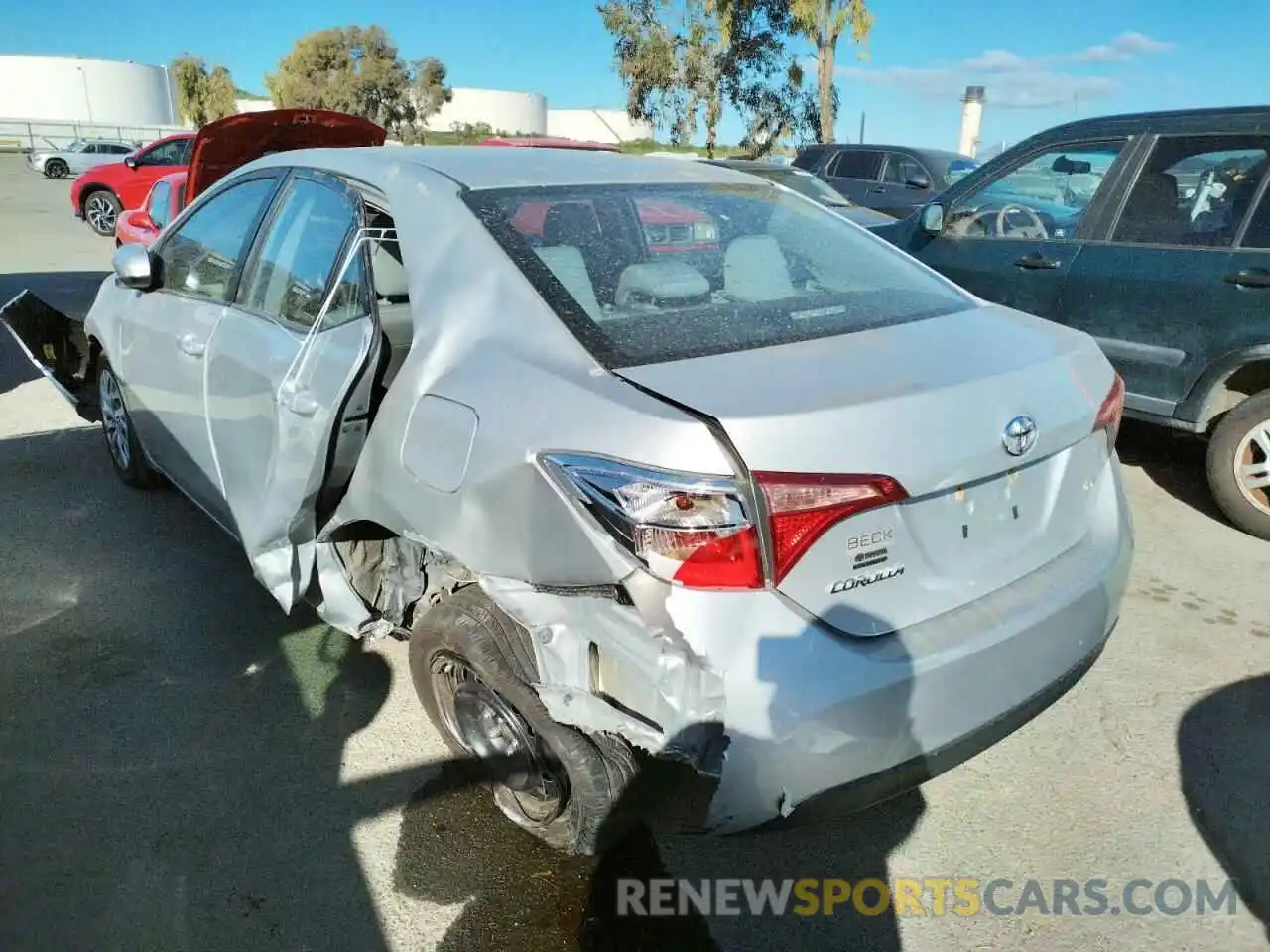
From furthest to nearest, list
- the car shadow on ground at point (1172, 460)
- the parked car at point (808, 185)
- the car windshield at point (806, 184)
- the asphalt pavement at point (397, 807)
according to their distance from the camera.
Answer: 1. the car windshield at point (806, 184)
2. the parked car at point (808, 185)
3. the car shadow on ground at point (1172, 460)
4. the asphalt pavement at point (397, 807)

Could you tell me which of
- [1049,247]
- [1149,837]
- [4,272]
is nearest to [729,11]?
[4,272]

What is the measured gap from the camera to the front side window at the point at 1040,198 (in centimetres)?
493

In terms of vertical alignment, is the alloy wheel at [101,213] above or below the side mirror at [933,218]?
below

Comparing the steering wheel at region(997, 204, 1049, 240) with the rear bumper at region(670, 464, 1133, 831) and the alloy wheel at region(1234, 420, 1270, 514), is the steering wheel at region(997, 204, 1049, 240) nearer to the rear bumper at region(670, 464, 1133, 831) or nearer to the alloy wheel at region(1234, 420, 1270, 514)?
the alloy wheel at region(1234, 420, 1270, 514)

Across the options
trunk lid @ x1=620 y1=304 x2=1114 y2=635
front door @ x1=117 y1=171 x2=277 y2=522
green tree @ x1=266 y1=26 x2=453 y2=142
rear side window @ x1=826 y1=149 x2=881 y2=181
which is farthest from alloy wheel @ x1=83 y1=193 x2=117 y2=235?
green tree @ x1=266 y1=26 x2=453 y2=142

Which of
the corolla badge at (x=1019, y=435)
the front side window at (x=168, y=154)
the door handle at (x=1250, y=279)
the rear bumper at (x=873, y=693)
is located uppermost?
the door handle at (x=1250, y=279)

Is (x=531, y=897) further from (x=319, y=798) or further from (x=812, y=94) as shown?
(x=812, y=94)

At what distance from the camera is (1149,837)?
2482 millimetres

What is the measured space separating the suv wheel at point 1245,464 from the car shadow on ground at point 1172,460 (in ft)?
0.62

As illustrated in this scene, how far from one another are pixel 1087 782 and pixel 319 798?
2.14 metres

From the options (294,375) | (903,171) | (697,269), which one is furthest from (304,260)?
(903,171)

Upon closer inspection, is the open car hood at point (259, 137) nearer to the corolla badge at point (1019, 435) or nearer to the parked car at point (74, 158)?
the corolla badge at point (1019, 435)

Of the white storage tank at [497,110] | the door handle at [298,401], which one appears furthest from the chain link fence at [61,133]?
the door handle at [298,401]

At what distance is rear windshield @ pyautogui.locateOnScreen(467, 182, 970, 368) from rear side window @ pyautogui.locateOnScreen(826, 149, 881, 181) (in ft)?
33.6
